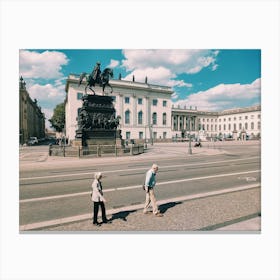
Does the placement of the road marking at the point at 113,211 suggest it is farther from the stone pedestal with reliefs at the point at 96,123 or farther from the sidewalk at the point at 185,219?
the stone pedestal with reliefs at the point at 96,123

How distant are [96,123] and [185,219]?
16355 mm

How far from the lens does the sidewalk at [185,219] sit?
15.6 ft

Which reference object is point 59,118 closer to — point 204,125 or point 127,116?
point 127,116

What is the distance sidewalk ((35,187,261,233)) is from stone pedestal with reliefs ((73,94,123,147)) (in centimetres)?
1447

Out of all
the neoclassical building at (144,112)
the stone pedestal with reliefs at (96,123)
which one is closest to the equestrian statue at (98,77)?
the stone pedestal with reliefs at (96,123)

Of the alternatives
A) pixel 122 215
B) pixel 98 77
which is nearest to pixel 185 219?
pixel 122 215

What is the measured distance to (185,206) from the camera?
595cm

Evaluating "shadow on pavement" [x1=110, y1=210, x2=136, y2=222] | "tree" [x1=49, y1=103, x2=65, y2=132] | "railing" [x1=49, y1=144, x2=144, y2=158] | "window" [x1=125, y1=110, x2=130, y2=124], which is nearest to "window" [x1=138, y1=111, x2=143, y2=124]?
"window" [x1=125, y1=110, x2=130, y2=124]

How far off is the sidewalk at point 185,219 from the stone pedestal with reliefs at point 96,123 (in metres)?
14.5

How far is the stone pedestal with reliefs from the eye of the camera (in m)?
19.5

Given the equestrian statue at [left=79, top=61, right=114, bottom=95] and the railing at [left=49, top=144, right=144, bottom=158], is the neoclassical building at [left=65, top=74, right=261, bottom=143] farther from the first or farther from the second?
the railing at [left=49, top=144, right=144, bottom=158]

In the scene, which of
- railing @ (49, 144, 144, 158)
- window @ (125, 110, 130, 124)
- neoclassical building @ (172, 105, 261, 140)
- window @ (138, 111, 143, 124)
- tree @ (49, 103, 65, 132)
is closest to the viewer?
railing @ (49, 144, 144, 158)
